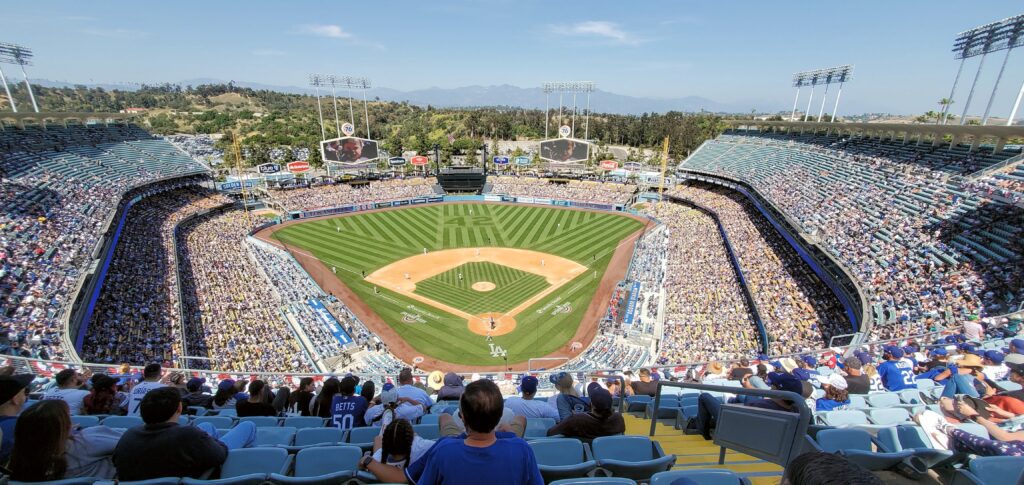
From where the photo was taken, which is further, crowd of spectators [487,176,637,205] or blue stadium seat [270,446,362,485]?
crowd of spectators [487,176,637,205]

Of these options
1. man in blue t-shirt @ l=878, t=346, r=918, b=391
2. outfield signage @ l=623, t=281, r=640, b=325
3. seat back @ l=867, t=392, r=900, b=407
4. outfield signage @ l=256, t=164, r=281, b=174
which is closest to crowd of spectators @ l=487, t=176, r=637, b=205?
outfield signage @ l=623, t=281, r=640, b=325

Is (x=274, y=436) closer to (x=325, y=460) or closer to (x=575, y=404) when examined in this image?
(x=325, y=460)

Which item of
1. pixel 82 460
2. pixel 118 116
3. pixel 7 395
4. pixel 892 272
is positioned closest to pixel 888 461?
pixel 82 460

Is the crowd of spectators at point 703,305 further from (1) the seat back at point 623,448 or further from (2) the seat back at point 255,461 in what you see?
(2) the seat back at point 255,461

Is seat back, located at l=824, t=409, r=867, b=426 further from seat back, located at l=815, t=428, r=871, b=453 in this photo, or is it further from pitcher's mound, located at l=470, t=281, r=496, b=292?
pitcher's mound, located at l=470, t=281, r=496, b=292

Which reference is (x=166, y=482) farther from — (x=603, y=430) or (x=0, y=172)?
(x=0, y=172)

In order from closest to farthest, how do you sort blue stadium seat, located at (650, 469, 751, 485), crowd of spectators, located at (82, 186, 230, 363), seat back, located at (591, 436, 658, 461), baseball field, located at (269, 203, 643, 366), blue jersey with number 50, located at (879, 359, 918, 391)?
blue stadium seat, located at (650, 469, 751, 485) → seat back, located at (591, 436, 658, 461) → blue jersey with number 50, located at (879, 359, 918, 391) → crowd of spectators, located at (82, 186, 230, 363) → baseball field, located at (269, 203, 643, 366)

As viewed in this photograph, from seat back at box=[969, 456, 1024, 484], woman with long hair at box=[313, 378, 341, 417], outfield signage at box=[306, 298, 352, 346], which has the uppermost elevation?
seat back at box=[969, 456, 1024, 484]
